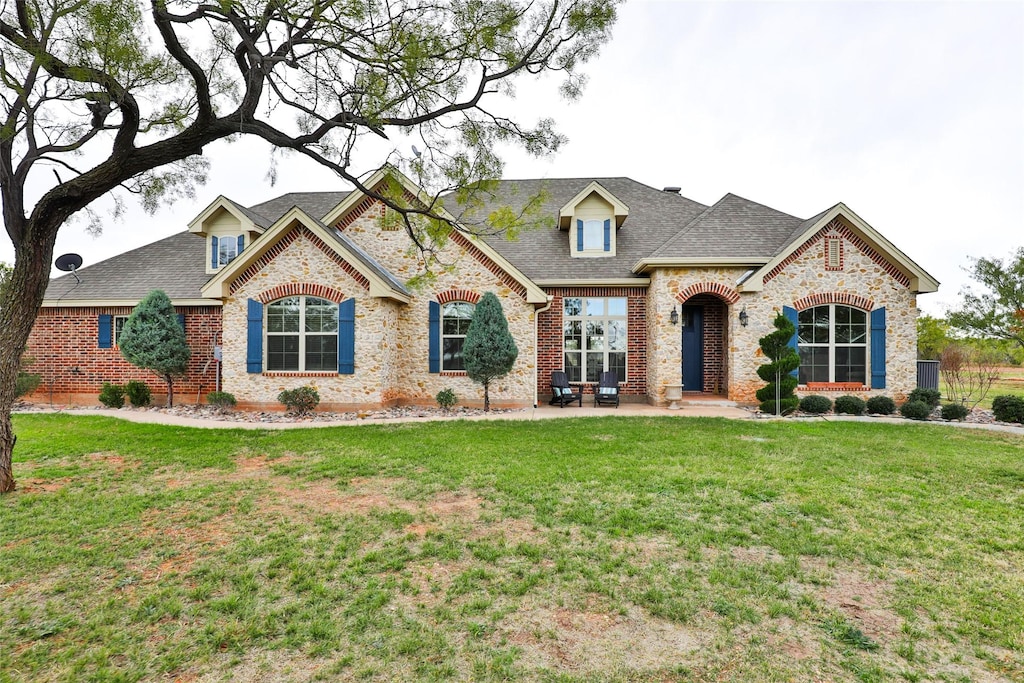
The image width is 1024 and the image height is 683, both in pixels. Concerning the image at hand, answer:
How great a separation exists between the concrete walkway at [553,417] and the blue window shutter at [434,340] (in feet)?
6.26

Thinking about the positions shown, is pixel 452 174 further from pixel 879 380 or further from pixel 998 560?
pixel 879 380

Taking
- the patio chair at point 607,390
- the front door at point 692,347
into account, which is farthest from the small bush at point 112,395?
the front door at point 692,347

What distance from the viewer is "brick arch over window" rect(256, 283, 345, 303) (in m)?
11.9

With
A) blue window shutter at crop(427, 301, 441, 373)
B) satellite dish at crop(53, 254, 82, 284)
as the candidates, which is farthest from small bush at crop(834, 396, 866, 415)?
satellite dish at crop(53, 254, 82, 284)

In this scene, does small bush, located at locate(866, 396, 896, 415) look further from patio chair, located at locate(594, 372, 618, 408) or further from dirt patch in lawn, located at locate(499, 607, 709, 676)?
dirt patch in lawn, located at locate(499, 607, 709, 676)

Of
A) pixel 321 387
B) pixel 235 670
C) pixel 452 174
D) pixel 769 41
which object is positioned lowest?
pixel 235 670

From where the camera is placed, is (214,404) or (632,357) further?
(632,357)

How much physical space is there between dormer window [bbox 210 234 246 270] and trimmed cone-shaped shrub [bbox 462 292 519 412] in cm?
814

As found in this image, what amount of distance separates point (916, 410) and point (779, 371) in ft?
10.1

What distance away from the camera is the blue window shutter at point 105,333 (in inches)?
545

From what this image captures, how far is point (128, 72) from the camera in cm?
593

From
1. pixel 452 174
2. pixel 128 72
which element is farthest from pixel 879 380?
pixel 128 72

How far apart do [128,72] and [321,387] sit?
7536 mm

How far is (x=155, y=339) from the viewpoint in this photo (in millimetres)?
12203
